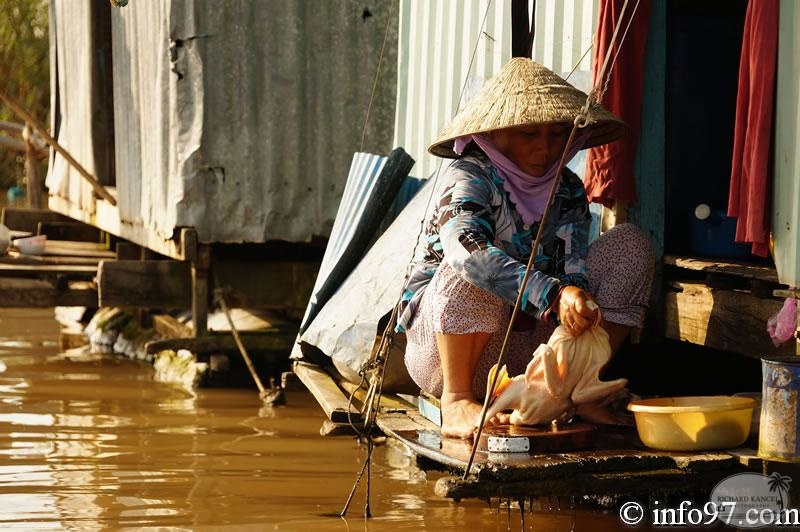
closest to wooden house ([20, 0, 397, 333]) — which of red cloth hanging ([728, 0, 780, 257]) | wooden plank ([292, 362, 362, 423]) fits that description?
wooden plank ([292, 362, 362, 423])

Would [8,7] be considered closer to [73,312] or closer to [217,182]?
[73,312]

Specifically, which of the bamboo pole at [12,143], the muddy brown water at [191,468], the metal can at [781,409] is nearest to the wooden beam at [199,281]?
the muddy brown water at [191,468]

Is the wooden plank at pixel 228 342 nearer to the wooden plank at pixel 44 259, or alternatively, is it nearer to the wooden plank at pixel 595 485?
the wooden plank at pixel 44 259

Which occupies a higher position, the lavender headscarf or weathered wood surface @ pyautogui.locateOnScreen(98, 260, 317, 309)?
the lavender headscarf

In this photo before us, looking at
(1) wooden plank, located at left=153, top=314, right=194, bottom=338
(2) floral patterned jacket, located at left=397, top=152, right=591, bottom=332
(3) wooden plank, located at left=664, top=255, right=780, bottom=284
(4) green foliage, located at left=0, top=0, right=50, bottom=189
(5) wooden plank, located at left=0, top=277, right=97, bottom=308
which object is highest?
(4) green foliage, located at left=0, top=0, right=50, bottom=189

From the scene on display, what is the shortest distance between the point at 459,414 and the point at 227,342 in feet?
15.1

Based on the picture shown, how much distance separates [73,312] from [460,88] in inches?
280

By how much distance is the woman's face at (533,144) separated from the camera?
4594mm

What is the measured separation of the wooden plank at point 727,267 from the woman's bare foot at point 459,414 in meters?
1.21

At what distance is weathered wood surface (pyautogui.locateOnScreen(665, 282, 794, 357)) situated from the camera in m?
4.79

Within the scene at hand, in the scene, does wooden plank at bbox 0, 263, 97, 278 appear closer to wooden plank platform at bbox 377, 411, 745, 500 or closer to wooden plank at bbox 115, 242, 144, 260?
wooden plank at bbox 115, 242, 144, 260

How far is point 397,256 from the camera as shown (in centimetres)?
600

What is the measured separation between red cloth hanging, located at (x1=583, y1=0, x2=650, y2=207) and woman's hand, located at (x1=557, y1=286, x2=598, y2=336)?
130 centimetres

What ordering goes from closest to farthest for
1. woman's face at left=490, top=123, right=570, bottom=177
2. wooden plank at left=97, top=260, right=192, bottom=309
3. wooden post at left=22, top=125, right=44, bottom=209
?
woman's face at left=490, top=123, right=570, bottom=177
wooden plank at left=97, top=260, right=192, bottom=309
wooden post at left=22, top=125, right=44, bottom=209
